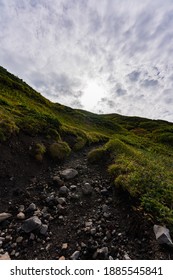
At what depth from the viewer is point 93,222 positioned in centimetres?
684

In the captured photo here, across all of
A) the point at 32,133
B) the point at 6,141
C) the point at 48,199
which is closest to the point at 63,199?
the point at 48,199

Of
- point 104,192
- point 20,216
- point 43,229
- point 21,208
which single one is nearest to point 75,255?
point 43,229

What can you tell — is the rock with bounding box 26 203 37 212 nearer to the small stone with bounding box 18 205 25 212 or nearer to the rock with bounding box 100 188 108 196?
the small stone with bounding box 18 205 25 212

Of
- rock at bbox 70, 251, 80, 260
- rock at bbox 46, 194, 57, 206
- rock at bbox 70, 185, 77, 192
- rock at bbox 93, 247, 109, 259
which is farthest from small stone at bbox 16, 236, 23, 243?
rock at bbox 70, 185, 77, 192

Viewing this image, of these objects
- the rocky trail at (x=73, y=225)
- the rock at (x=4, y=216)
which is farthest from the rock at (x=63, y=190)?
the rock at (x=4, y=216)

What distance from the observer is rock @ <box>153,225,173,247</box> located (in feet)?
17.1

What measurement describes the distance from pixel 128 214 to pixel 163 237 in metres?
1.69

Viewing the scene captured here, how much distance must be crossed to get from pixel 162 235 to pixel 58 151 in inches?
360

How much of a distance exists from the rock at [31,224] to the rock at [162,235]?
3.91m

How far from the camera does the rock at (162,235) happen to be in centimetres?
521

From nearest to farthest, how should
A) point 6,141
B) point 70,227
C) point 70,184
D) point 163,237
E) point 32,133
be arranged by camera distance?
point 163,237 → point 70,227 → point 70,184 → point 6,141 → point 32,133
